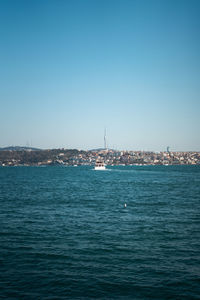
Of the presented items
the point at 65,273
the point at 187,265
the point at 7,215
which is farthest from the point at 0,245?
the point at 187,265

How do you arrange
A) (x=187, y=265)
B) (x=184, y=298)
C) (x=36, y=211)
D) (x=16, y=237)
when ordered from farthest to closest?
(x=36, y=211) → (x=16, y=237) → (x=187, y=265) → (x=184, y=298)

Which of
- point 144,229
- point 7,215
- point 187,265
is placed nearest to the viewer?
point 187,265

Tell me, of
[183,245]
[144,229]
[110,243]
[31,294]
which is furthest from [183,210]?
[31,294]

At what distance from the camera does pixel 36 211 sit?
3077 cm

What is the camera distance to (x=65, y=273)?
45.8 feet

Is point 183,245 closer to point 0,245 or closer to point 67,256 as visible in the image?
point 67,256

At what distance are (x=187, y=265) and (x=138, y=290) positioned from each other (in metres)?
4.30

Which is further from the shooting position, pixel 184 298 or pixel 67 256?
pixel 67 256

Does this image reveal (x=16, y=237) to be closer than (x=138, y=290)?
No

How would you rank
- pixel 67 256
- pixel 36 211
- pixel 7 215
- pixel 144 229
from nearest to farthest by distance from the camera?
pixel 67 256, pixel 144 229, pixel 7 215, pixel 36 211

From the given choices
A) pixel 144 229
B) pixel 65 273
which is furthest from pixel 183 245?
pixel 65 273

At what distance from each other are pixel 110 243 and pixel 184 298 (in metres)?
7.84

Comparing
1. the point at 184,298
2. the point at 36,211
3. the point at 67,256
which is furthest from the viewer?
the point at 36,211

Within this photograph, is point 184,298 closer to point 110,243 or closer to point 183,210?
point 110,243
